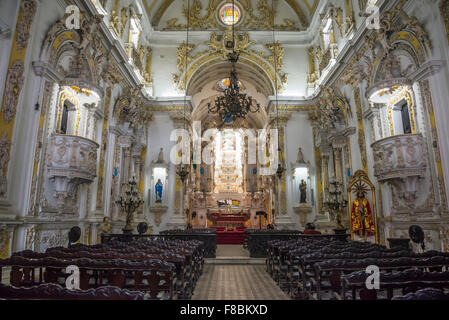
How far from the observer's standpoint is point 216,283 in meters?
5.96

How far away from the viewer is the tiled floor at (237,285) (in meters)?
4.85

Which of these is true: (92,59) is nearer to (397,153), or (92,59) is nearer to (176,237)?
(176,237)

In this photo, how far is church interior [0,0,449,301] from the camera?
13.1 ft

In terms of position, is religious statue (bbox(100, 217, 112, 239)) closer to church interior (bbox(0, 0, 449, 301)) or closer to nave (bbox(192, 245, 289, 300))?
church interior (bbox(0, 0, 449, 301))

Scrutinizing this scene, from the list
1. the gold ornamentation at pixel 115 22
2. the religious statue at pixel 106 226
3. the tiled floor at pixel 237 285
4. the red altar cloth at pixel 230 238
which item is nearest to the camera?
the tiled floor at pixel 237 285

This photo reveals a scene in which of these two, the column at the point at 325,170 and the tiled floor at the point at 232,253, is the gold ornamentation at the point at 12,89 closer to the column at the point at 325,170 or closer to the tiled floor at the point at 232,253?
the tiled floor at the point at 232,253

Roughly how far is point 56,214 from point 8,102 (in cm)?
300

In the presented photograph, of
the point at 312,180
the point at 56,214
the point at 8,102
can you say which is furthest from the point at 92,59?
the point at 312,180

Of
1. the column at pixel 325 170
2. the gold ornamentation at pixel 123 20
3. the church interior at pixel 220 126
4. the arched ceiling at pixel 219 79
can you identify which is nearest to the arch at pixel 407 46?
the church interior at pixel 220 126

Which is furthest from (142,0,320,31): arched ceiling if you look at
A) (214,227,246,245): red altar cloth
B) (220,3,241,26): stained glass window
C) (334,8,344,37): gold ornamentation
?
(214,227,246,245): red altar cloth

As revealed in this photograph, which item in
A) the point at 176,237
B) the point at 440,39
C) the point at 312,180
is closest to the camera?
the point at 440,39

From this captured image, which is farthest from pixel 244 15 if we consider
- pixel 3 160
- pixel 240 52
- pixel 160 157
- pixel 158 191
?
pixel 3 160

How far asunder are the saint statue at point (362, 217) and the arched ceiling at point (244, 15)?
10.8 m

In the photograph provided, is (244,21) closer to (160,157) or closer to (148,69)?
(148,69)
